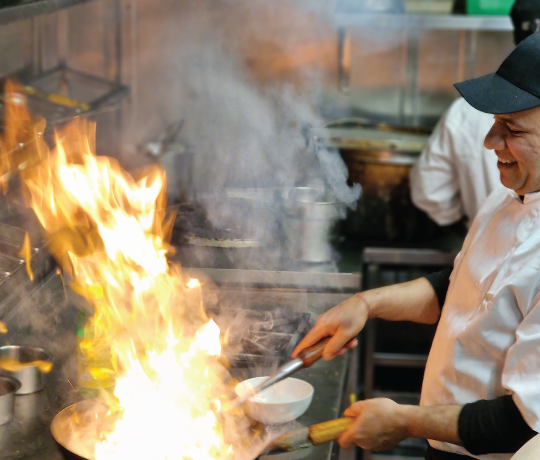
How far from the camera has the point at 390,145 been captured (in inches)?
134

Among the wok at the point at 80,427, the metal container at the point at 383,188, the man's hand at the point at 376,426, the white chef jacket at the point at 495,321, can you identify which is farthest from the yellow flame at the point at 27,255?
the metal container at the point at 383,188

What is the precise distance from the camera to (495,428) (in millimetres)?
1593

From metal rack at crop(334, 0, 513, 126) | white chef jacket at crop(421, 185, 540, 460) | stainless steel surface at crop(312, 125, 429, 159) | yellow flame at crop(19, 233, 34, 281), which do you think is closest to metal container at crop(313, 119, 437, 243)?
stainless steel surface at crop(312, 125, 429, 159)

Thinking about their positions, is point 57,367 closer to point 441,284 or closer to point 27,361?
point 27,361

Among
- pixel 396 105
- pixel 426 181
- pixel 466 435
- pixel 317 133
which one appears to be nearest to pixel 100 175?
pixel 317 133

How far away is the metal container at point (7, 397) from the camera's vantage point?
178cm

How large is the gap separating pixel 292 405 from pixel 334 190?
3.67 ft

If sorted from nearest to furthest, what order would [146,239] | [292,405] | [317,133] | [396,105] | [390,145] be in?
1. [292,405]
2. [146,239]
3. [317,133]
4. [390,145]
5. [396,105]

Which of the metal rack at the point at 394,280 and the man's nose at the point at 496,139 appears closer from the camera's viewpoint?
the man's nose at the point at 496,139

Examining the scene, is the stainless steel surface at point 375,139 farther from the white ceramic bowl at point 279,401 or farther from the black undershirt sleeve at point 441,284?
the white ceramic bowl at point 279,401

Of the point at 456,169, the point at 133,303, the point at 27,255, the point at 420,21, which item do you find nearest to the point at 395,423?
the point at 133,303

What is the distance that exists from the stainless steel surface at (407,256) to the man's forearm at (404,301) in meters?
1.21

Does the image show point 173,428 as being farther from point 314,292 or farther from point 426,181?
point 426,181

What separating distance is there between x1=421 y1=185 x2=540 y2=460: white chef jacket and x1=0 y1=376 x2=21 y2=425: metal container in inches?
42.1
